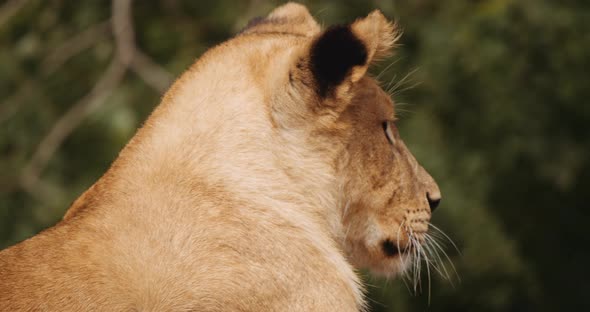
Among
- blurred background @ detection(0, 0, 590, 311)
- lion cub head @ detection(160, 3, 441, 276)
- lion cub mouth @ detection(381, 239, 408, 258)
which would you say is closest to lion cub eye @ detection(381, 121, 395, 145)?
lion cub head @ detection(160, 3, 441, 276)

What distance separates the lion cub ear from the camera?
273 cm

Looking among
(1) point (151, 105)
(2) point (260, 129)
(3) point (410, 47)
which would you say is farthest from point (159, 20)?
(2) point (260, 129)

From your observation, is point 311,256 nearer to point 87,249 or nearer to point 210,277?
point 210,277

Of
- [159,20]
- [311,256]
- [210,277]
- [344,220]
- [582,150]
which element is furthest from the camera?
[159,20]

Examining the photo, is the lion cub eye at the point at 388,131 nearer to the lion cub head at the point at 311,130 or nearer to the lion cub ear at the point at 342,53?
the lion cub head at the point at 311,130

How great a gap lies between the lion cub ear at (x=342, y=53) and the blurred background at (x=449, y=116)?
3.28 metres

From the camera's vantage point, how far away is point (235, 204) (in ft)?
8.89

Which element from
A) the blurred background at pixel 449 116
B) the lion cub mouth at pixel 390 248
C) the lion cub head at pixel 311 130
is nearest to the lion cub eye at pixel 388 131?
the lion cub head at pixel 311 130

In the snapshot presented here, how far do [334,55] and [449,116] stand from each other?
389cm

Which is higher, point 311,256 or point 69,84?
point 311,256

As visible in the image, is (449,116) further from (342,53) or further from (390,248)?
(342,53)

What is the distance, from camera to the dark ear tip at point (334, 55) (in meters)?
2.72

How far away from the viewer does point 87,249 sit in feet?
8.36

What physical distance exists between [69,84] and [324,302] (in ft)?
14.4
